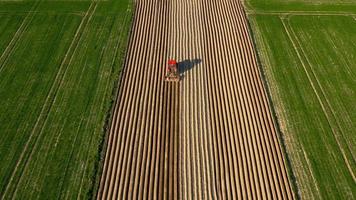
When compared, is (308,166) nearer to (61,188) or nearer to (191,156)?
(191,156)

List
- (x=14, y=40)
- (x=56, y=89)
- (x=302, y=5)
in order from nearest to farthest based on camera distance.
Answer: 1. (x=56, y=89)
2. (x=14, y=40)
3. (x=302, y=5)

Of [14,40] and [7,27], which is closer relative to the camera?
[14,40]

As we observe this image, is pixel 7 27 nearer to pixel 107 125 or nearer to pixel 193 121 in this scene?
pixel 107 125

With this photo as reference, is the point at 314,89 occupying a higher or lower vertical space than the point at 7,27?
lower

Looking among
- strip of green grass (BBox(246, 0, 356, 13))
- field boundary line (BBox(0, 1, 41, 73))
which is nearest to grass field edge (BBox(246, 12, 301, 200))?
strip of green grass (BBox(246, 0, 356, 13))

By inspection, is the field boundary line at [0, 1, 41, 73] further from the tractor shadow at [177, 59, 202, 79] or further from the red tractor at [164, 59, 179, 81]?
the tractor shadow at [177, 59, 202, 79]

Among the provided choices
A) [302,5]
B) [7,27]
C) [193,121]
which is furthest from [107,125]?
[302,5]
